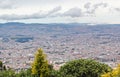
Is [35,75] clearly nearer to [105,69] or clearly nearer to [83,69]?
[83,69]

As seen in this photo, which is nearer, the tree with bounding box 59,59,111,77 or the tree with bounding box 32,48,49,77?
the tree with bounding box 32,48,49,77

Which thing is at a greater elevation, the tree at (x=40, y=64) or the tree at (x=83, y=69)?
the tree at (x=40, y=64)

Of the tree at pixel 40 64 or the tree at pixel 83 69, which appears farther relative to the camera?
the tree at pixel 83 69

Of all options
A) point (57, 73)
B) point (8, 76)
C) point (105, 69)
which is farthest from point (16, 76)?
point (105, 69)

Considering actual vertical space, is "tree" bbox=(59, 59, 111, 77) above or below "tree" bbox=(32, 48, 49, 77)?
below
